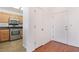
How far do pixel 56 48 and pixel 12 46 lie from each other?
0.68 meters

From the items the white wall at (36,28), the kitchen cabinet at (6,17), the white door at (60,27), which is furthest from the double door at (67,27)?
the kitchen cabinet at (6,17)

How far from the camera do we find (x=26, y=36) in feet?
5.34

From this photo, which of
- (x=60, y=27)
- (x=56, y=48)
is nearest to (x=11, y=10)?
(x=60, y=27)

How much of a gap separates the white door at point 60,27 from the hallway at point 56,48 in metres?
0.08

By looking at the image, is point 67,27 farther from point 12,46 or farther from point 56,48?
point 12,46

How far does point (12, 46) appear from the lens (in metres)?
1.60

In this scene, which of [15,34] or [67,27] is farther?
[15,34]

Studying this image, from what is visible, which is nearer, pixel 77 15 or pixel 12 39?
pixel 77 15

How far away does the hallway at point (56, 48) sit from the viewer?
1.59 m

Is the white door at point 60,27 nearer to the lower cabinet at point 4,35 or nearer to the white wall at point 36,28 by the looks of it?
the white wall at point 36,28

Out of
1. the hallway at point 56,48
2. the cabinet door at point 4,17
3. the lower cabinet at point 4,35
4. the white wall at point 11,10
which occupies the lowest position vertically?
the hallway at point 56,48
